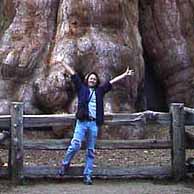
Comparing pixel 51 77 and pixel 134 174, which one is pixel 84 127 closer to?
pixel 134 174

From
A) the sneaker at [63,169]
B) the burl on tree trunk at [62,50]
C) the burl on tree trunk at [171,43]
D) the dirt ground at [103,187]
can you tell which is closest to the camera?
the dirt ground at [103,187]

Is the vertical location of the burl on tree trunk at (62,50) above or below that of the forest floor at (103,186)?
above

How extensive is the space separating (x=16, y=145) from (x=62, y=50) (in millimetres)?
3937

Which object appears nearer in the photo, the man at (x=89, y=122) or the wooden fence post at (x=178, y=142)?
the man at (x=89, y=122)

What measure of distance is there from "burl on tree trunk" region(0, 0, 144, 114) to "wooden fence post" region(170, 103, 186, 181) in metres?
3.14

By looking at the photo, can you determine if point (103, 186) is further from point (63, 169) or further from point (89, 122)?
point (89, 122)

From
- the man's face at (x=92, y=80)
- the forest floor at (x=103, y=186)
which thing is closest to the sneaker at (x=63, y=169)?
the forest floor at (x=103, y=186)

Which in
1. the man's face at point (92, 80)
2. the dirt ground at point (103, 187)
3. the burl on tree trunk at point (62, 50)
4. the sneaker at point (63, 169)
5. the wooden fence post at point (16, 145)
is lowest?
the dirt ground at point (103, 187)

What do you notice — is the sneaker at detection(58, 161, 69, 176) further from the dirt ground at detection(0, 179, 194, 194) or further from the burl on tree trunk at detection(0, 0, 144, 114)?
the burl on tree trunk at detection(0, 0, 144, 114)

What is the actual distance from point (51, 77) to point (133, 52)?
1.98 m

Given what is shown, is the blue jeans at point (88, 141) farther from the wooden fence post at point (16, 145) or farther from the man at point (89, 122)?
the wooden fence post at point (16, 145)

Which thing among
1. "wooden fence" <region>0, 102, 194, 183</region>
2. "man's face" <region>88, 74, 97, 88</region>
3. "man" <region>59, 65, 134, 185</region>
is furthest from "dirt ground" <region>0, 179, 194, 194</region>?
"man's face" <region>88, 74, 97, 88</region>

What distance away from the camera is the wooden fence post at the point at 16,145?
10312 mm

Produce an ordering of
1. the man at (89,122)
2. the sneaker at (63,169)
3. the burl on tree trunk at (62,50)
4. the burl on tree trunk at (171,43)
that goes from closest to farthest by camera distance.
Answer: the man at (89,122) < the sneaker at (63,169) < the burl on tree trunk at (62,50) < the burl on tree trunk at (171,43)
